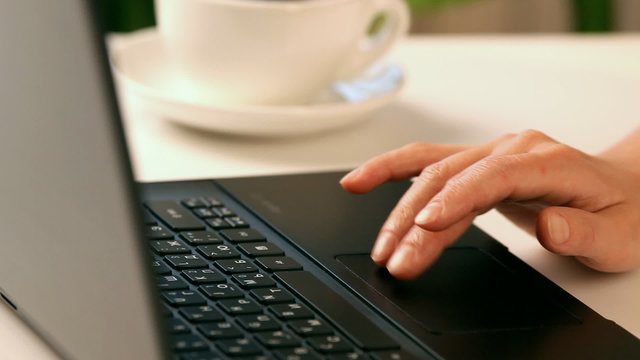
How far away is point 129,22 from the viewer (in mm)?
1872

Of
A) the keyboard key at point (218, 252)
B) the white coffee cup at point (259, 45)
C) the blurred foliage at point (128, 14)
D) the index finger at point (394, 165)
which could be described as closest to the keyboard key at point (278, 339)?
the keyboard key at point (218, 252)

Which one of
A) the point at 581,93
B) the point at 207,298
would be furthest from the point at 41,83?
the point at 581,93

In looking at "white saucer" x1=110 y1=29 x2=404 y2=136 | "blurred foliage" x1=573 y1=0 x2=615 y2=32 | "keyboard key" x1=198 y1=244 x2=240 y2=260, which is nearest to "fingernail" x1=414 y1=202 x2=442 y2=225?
"keyboard key" x1=198 y1=244 x2=240 y2=260

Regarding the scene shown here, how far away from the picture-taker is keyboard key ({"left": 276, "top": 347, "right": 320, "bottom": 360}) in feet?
1.59

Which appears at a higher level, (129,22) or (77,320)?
(77,320)

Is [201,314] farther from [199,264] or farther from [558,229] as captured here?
[558,229]

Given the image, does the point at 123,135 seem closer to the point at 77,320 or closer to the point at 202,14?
the point at 77,320

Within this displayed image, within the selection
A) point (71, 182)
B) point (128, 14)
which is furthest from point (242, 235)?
point (128, 14)

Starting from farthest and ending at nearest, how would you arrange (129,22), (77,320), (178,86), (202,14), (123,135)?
(129,22) → (178,86) → (202,14) → (77,320) → (123,135)

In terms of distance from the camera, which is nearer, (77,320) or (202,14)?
(77,320)

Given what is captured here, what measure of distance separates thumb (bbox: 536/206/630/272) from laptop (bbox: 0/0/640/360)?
24 millimetres

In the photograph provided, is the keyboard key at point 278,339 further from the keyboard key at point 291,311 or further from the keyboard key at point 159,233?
the keyboard key at point 159,233

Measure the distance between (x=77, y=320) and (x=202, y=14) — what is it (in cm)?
50

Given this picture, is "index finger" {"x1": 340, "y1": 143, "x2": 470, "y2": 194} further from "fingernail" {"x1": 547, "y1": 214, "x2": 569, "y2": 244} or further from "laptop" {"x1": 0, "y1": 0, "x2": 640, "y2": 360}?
"fingernail" {"x1": 547, "y1": 214, "x2": 569, "y2": 244}
